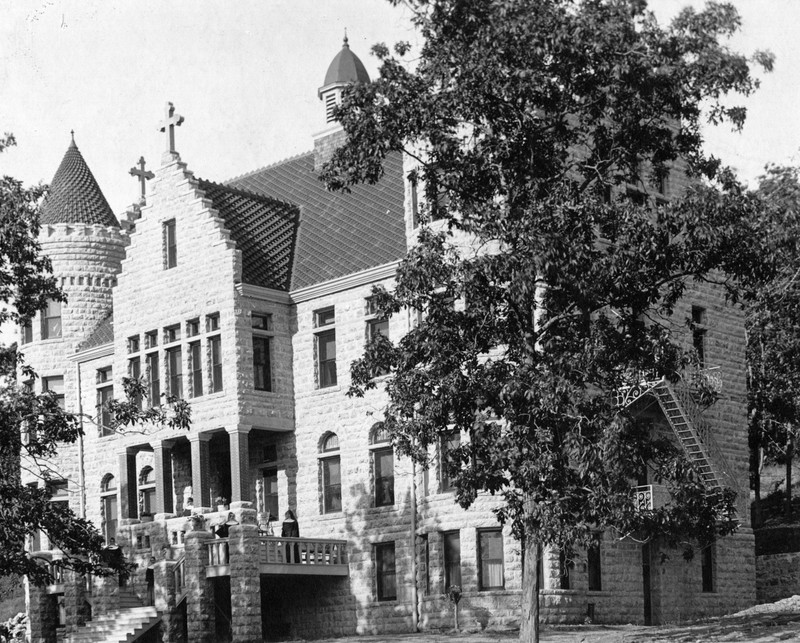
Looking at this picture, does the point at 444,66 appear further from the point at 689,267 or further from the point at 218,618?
the point at 218,618

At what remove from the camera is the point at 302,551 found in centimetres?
4281

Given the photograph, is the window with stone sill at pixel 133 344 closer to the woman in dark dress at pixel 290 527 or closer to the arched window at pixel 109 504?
the arched window at pixel 109 504

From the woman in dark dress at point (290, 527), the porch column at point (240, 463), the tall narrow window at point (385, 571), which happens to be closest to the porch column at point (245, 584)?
the porch column at point (240, 463)

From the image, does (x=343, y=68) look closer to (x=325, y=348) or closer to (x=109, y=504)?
(x=325, y=348)

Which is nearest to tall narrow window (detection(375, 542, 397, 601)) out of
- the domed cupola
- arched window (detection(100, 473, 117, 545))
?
arched window (detection(100, 473, 117, 545))

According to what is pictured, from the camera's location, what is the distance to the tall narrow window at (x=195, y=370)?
4553 centimetres

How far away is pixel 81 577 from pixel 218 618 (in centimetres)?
516

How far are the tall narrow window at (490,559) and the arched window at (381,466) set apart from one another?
3.68 m

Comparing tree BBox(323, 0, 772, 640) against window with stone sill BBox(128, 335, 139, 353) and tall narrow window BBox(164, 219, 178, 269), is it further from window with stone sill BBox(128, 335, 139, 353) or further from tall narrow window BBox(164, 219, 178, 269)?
window with stone sill BBox(128, 335, 139, 353)

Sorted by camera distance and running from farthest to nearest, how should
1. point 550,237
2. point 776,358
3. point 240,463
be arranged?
point 776,358 → point 240,463 → point 550,237

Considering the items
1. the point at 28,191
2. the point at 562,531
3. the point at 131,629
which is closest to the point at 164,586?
the point at 131,629

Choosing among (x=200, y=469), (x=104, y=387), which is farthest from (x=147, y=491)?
(x=200, y=469)

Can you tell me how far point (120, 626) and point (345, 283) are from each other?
11588mm

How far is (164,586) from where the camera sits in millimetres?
42562
